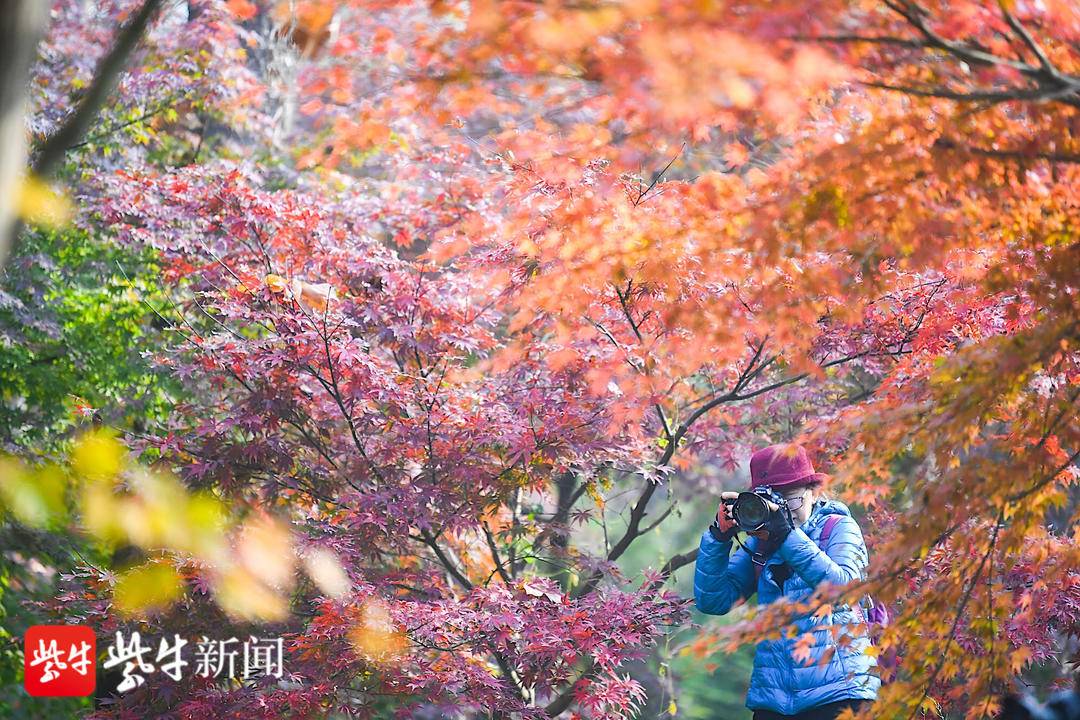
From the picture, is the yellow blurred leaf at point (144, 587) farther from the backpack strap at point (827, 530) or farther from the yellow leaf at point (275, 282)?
the backpack strap at point (827, 530)

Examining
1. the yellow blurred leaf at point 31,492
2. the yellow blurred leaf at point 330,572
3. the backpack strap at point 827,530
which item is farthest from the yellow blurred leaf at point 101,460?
the backpack strap at point 827,530

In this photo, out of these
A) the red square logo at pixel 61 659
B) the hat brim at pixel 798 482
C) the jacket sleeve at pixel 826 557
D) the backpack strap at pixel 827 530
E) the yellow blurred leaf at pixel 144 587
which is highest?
the hat brim at pixel 798 482

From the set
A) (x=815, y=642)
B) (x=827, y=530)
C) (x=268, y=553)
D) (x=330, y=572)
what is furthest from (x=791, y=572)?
(x=268, y=553)

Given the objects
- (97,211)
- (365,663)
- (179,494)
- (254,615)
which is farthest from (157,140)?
(365,663)

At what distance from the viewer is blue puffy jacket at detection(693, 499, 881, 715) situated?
3.15 m

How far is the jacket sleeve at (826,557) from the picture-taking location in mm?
3170

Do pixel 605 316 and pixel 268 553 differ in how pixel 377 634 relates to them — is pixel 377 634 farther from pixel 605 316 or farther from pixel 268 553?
pixel 605 316

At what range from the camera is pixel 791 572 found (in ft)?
11.2

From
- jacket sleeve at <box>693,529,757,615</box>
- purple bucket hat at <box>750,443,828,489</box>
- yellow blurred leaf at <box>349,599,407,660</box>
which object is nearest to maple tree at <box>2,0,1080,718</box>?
yellow blurred leaf at <box>349,599,407,660</box>

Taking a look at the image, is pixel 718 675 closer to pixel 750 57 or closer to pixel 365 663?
pixel 365 663

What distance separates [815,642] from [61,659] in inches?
135

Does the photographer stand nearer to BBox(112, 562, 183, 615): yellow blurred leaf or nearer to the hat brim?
the hat brim

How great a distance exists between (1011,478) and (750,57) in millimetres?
1453

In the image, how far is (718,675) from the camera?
1198cm
